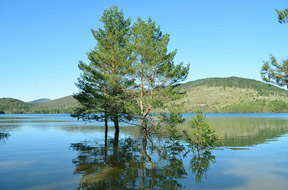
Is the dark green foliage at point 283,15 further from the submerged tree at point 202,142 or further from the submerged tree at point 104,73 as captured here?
A: the submerged tree at point 104,73

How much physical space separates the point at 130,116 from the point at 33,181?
18486 millimetres

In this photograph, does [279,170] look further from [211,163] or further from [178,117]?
[178,117]

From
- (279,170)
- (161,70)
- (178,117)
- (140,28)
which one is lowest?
(279,170)

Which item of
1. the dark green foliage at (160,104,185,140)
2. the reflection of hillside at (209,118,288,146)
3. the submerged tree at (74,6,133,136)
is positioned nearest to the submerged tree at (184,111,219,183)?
the reflection of hillside at (209,118,288,146)

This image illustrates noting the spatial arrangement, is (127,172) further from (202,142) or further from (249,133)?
(249,133)

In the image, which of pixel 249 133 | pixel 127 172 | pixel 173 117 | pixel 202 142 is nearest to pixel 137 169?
pixel 127 172

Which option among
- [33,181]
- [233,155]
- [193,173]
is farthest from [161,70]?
[33,181]

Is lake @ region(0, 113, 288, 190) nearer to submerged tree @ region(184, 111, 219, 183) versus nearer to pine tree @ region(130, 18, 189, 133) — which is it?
submerged tree @ region(184, 111, 219, 183)

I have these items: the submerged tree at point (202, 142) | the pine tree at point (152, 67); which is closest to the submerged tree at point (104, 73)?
the pine tree at point (152, 67)

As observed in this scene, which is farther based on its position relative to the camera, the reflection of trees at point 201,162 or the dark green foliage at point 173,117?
the dark green foliage at point 173,117

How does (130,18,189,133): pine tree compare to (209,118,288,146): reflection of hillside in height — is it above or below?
above

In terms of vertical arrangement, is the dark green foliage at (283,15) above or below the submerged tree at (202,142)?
above

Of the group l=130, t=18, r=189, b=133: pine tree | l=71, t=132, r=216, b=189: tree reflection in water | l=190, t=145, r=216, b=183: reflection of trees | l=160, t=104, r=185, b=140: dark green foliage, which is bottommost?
l=190, t=145, r=216, b=183: reflection of trees

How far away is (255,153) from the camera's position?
62.0ft
